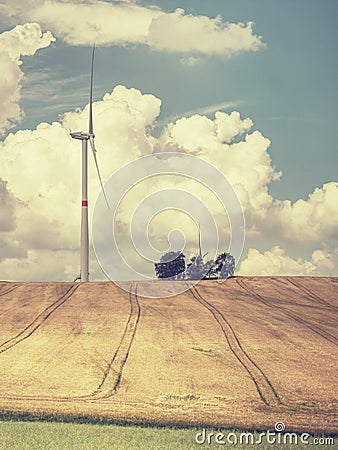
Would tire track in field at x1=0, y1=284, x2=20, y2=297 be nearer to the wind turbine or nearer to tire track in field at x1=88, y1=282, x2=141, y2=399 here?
the wind turbine

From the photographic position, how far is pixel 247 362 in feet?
167

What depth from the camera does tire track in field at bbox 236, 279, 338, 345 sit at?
193 ft

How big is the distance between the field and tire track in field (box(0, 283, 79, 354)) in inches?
3.4

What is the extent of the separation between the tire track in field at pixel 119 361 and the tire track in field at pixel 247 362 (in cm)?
635

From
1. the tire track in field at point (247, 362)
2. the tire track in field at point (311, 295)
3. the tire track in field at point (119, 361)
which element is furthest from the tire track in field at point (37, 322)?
the tire track in field at point (311, 295)

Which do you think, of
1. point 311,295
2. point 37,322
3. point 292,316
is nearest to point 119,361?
point 37,322

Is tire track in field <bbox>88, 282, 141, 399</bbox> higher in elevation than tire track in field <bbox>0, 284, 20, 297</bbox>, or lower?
lower

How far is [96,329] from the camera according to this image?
2293 inches

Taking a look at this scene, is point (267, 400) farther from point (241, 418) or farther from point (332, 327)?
point (332, 327)

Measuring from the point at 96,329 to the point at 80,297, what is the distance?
35.0 ft

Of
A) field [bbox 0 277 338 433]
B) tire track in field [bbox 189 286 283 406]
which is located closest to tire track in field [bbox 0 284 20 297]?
field [bbox 0 277 338 433]

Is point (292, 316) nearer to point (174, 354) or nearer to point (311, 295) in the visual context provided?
point (311, 295)

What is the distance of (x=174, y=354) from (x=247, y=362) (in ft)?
16.2

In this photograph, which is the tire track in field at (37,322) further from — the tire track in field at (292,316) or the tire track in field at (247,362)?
the tire track in field at (292,316)
